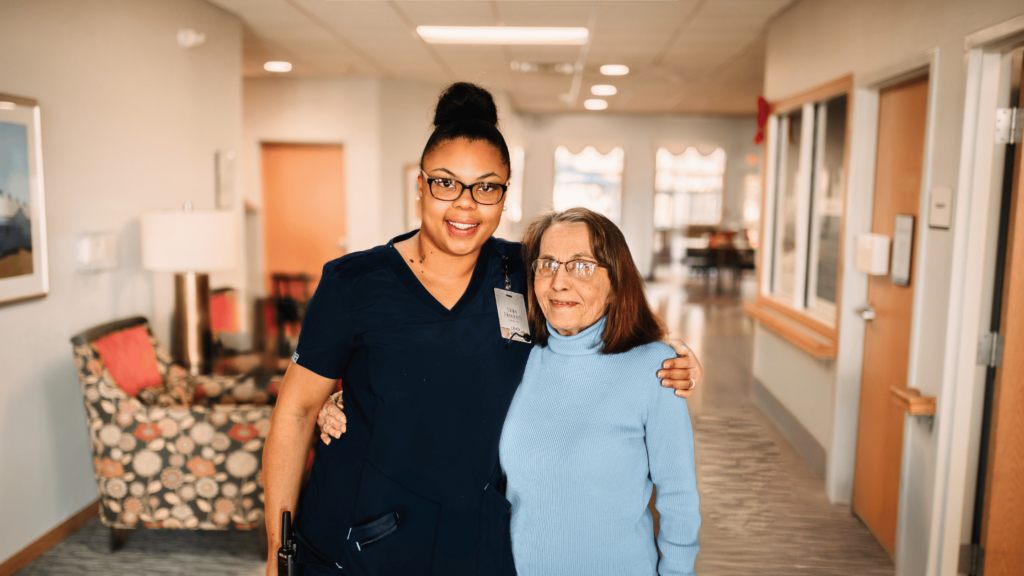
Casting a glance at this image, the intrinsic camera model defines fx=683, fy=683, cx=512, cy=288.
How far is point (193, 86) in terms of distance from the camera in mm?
4605

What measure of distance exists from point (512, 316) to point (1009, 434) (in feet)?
7.16

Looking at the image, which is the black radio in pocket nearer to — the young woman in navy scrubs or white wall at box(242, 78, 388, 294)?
the young woman in navy scrubs

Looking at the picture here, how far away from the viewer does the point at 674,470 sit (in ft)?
4.62

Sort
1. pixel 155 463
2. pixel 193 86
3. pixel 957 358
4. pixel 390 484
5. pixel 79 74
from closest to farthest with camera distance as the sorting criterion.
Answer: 1. pixel 390 484
2. pixel 957 358
3. pixel 155 463
4. pixel 79 74
5. pixel 193 86

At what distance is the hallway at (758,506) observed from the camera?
3.24 meters

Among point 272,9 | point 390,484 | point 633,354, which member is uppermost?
point 272,9

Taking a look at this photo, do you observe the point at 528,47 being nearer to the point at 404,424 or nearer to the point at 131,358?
the point at 131,358

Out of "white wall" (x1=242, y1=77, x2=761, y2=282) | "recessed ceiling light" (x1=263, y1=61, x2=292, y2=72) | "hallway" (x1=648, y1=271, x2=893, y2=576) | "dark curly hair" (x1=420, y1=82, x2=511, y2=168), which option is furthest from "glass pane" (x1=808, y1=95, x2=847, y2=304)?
"recessed ceiling light" (x1=263, y1=61, x2=292, y2=72)

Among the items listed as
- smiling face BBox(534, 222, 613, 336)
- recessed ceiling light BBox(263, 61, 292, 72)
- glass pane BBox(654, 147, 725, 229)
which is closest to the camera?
smiling face BBox(534, 222, 613, 336)

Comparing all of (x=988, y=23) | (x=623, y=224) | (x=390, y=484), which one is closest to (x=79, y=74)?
(x=390, y=484)

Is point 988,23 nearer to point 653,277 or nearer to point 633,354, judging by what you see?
point 633,354

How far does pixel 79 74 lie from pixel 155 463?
6.71 feet

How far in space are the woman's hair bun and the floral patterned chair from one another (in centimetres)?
203

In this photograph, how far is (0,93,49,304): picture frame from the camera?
9.82 feet
